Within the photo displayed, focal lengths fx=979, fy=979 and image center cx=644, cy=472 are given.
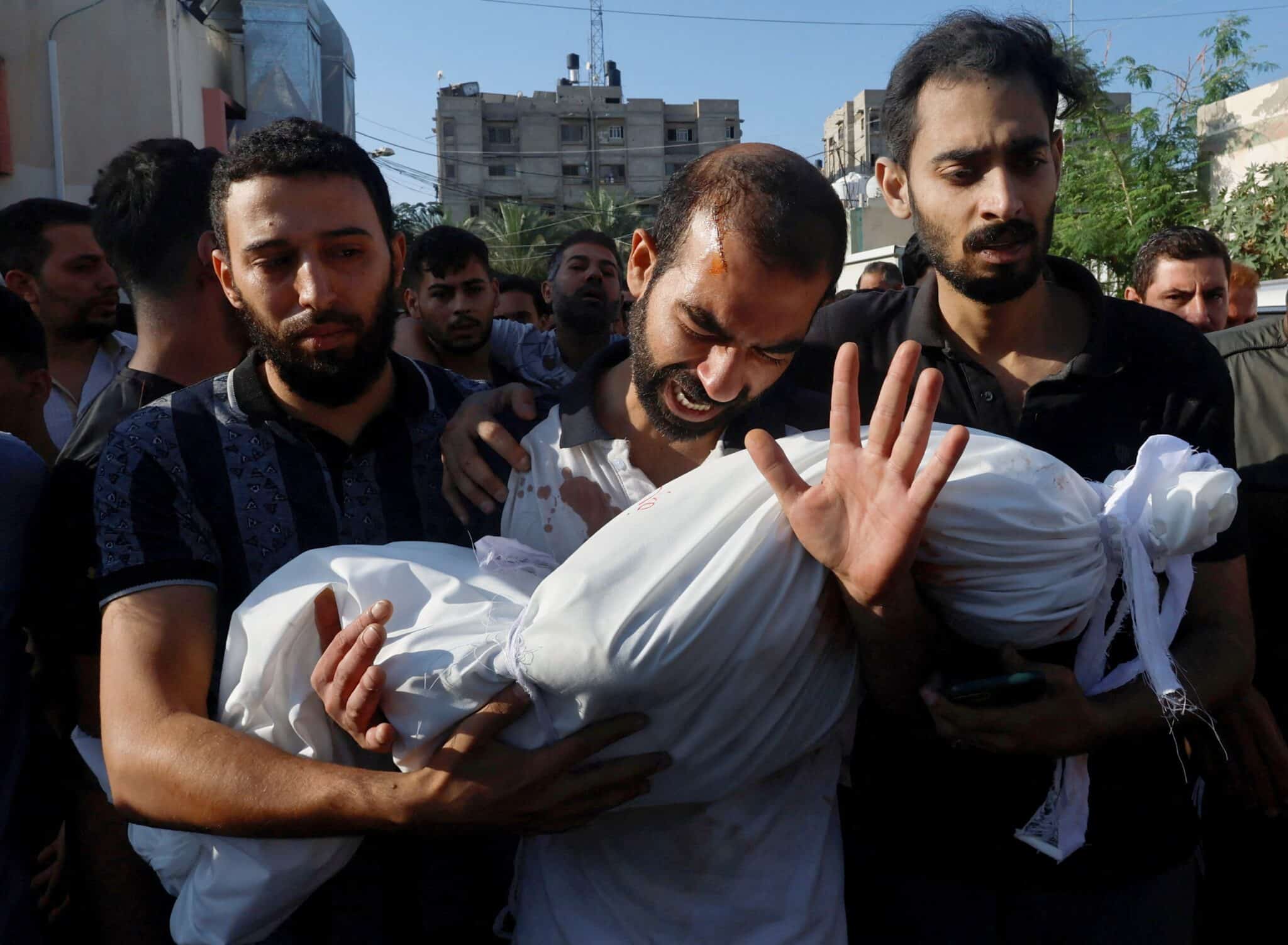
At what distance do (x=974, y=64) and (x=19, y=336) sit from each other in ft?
7.38

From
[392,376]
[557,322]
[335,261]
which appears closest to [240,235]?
[335,261]

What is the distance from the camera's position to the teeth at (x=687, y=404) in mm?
1704

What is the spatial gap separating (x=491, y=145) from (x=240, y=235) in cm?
5650

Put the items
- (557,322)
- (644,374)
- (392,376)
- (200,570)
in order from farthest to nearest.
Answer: (557,322)
(392,376)
(644,374)
(200,570)

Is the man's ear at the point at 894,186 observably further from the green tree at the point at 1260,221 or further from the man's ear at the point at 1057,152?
the green tree at the point at 1260,221

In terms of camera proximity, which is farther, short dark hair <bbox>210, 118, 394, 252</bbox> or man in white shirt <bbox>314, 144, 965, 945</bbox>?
short dark hair <bbox>210, 118, 394, 252</bbox>

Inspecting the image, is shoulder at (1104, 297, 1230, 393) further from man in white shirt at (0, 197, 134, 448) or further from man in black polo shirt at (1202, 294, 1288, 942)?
man in white shirt at (0, 197, 134, 448)

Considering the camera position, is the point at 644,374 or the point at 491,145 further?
the point at 491,145

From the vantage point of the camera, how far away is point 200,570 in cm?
165

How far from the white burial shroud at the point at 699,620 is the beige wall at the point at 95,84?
9549 mm

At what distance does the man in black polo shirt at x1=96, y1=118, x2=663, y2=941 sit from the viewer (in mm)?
1378

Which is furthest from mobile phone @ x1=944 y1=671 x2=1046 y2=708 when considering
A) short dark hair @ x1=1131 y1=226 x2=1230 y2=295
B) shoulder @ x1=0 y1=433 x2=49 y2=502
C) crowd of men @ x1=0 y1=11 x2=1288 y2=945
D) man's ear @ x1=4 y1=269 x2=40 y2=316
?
short dark hair @ x1=1131 y1=226 x2=1230 y2=295

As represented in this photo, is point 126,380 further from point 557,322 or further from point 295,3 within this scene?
point 295,3

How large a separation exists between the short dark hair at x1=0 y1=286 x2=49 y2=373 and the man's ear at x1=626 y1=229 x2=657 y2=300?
1.50 m
